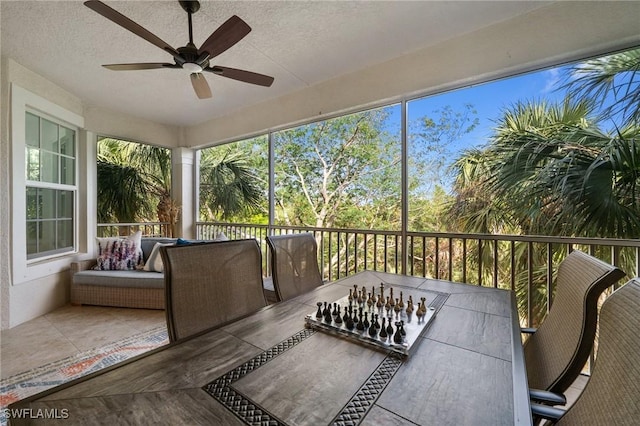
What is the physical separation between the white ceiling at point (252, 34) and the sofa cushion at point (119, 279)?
2350 millimetres

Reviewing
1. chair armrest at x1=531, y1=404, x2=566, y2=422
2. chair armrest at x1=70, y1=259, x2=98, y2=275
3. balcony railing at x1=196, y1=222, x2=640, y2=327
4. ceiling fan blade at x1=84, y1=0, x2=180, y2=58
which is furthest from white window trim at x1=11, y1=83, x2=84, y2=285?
chair armrest at x1=531, y1=404, x2=566, y2=422

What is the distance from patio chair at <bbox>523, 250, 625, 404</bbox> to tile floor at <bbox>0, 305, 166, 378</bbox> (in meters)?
3.14

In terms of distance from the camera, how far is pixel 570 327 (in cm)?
97

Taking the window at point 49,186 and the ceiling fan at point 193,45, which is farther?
the window at point 49,186

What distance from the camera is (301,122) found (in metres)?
3.62

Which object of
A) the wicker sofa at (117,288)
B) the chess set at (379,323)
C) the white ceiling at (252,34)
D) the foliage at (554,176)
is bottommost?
the wicker sofa at (117,288)

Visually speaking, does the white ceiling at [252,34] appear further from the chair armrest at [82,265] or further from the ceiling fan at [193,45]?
the chair armrest at [82,265]

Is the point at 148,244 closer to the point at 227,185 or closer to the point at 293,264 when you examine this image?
the point at 227,185

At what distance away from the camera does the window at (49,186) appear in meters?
3.15

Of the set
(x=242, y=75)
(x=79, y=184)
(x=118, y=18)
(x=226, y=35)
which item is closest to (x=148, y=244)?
(x=79, y=184)

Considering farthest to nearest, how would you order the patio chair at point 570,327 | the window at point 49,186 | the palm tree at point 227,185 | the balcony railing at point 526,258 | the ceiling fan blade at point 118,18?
the palm tree at point 227,185 → the window at point 49,186 → the balcony railing at point 526,258 → the ceiling fan blade at point 118,18 → the patio chair at point 570,327

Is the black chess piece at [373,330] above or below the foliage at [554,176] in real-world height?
below

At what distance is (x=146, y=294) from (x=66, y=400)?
302 cm

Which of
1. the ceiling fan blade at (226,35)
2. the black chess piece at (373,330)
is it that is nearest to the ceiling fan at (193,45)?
the ceiling fan blade at (226,35)
